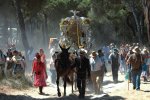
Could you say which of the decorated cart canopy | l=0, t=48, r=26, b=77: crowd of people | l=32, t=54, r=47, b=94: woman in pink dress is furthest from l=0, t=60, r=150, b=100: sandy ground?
the decorated cart canopy

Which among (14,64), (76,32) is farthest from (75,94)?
(76,32)

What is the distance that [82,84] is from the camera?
18.2 metres

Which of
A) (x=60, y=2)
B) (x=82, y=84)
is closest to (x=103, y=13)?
(x=60, y=2)

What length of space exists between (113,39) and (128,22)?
9.03 m

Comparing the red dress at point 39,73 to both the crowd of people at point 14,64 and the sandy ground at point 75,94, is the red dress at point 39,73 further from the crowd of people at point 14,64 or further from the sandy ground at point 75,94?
the crowd of people at point 14,64

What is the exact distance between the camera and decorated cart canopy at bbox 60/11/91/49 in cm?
2694

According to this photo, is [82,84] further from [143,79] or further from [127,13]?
[127,13]

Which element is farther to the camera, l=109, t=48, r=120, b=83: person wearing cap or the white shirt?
l=109, t=48, r=120, b=83: person wearing cap

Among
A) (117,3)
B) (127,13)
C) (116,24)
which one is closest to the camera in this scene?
(117,3)

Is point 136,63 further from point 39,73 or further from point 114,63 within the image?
point 114,63

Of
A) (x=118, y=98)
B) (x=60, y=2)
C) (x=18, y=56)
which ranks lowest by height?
(x=118, y=98)

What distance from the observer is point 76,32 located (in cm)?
2725

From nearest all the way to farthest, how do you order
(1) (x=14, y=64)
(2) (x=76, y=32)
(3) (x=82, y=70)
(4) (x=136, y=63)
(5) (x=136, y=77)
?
1. (3) (x=82, y=70)
2. (4) (x=136, y=63)
3. (5) (x=136, y=77)
4. (1) (x=14, y=64)
5. (2) (x=76, y=32)

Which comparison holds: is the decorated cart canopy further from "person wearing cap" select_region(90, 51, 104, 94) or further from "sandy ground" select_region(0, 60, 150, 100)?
"person wearing cap" select_region(90, 51, 104, 94)
